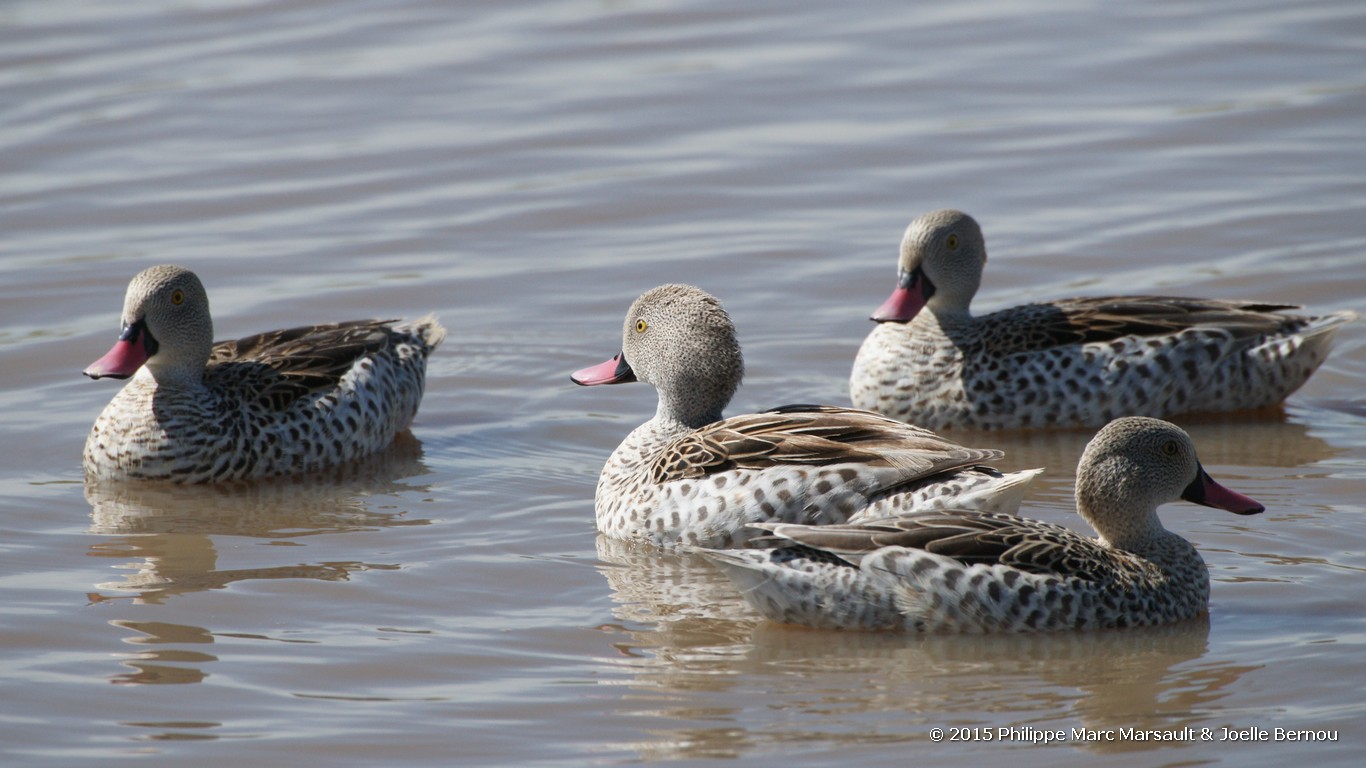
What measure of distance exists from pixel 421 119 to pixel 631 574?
875 cm

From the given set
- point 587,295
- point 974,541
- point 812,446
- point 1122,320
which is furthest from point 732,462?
point 587,295

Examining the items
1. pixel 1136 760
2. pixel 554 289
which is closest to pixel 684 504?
pixel 1136 760

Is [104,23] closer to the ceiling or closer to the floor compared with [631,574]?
closer to the ceiling

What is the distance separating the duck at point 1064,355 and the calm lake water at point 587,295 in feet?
0.76

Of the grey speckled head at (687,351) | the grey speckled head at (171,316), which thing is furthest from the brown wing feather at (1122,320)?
the grey speckled head at (171,316)

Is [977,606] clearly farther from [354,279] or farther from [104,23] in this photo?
[104,23]

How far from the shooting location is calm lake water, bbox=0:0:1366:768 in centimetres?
688

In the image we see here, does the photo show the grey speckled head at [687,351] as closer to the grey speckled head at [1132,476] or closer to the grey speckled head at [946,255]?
the grey speckled head at [1132,476]

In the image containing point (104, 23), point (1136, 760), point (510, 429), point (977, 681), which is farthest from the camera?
point (104, 23)

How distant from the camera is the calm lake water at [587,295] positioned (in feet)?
22.6

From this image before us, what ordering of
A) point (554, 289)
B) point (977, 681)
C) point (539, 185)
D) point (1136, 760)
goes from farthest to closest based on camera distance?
point (539, 185) → point (554, 289) → point (977, 681) → point (1136, 760)

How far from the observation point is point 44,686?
7117mm

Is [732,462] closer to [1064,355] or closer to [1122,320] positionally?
[1064,355]

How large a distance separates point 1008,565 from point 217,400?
465cm
